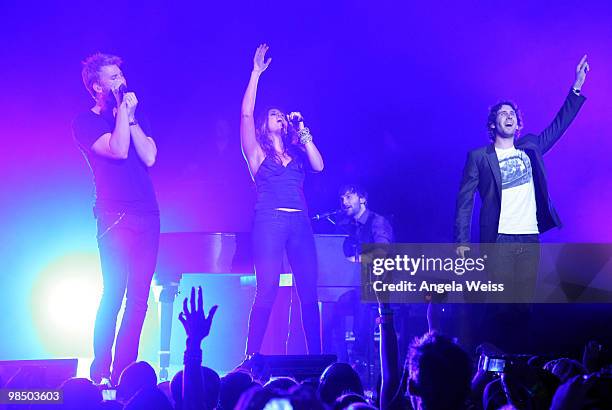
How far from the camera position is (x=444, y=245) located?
21.2 feet

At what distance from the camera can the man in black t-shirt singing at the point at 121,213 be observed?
4312 millimetres

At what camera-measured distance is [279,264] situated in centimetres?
497

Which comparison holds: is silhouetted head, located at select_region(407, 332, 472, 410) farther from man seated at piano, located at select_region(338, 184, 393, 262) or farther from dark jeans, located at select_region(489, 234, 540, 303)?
man seated at piano, located at select_region(338, 184, 393, 262)

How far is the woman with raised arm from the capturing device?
16.1ft

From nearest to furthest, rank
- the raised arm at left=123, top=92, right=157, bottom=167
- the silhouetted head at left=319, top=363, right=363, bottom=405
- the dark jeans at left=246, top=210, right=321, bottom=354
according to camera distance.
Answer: the silhouetted head at left=319, top=363, right=363, bottom=405 < the raised arm at left=123, top=92, right=157, bottom=167 < the dark jeans at left=246, top=210, right=321, bottom=354

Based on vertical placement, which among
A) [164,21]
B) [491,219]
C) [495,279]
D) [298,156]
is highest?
[164,21]

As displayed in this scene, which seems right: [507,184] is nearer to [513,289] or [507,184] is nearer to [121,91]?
[513,289]

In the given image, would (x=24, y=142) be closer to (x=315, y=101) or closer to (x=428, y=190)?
(x=315, y=101)

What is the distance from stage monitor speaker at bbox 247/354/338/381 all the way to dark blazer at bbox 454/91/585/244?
2231mm

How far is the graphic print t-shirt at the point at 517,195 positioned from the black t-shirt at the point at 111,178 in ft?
8.22

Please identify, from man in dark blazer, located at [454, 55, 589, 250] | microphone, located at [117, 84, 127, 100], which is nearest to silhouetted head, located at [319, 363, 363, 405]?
microphone, located at [117, 84, 127, 100]

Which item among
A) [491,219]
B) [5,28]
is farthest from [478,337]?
[5,28]

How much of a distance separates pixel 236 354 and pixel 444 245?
2.22 metres

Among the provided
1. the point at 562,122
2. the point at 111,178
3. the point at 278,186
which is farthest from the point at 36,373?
the point at 562,122
